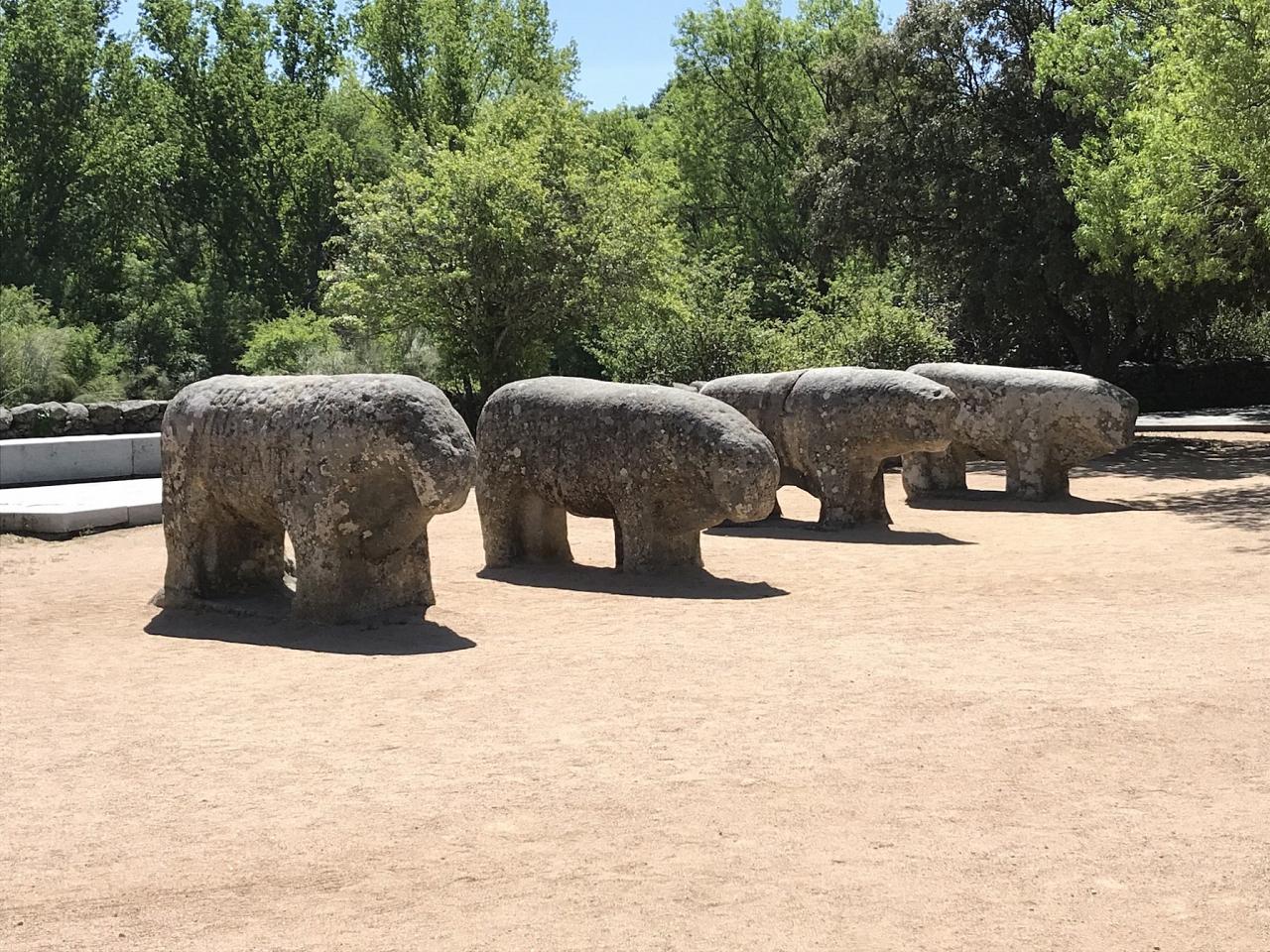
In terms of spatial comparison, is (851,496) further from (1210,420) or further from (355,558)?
(1210,420)

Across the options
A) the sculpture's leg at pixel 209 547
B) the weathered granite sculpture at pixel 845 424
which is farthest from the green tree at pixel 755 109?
the sculpture's leg at pixel 209 547

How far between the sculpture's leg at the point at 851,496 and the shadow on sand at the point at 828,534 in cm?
14

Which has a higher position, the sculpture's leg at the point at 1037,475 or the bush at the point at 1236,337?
the bush at the point at 1236,337

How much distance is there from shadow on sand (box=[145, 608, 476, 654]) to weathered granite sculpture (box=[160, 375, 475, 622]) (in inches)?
6.9

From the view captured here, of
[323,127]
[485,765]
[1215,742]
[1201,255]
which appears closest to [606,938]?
[485,765]

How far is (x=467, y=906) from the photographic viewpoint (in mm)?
4332

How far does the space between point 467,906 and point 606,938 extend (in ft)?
1.62

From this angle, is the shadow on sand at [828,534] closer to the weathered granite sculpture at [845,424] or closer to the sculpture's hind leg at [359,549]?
the weathered granite sculpture at [845,424]

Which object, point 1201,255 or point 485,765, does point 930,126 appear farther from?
point 485,765

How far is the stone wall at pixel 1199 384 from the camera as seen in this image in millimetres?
29547

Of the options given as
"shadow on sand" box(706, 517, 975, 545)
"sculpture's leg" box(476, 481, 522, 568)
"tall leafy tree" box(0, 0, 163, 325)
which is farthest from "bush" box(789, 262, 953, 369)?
"tall leafy tree" box(0, 0, 163, 325)

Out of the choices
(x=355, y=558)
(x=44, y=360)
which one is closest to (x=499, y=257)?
(x=44, y=360)

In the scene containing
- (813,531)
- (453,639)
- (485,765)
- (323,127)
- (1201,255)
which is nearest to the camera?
(485,765)

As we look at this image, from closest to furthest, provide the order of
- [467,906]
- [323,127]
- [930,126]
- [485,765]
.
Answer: [467,906] < [485,765] < [930,126] < [323,127]
